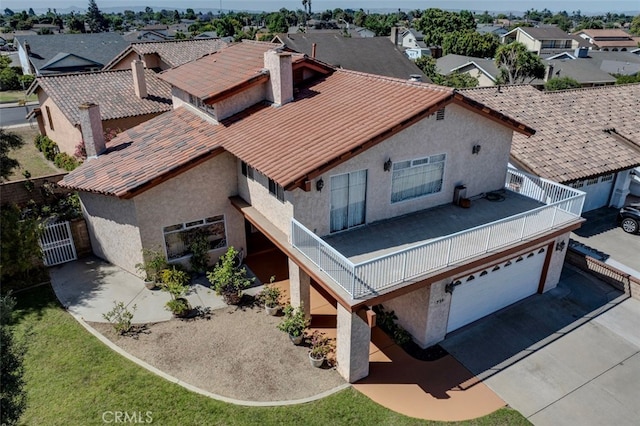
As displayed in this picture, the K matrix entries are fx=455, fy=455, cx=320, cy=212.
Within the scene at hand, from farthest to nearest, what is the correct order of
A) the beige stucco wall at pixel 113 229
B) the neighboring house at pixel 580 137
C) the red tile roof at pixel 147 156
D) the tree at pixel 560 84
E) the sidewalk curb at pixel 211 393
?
the tree at pixel 560 84 → the neighboring house at pixel 580 137 → the beige stucco wall at pixel 113 229 → the red tile roof at pixel 147 156 → the sidewalk curb at pixel 211 393

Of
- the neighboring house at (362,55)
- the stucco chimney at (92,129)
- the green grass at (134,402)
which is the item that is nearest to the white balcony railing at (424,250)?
the green grass at (134,402)

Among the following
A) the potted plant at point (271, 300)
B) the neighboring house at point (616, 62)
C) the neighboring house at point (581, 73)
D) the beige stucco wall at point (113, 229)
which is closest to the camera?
the potted plant at point (271, 300)

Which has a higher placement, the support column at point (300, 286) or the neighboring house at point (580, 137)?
the neighboring house at point (580, 137)

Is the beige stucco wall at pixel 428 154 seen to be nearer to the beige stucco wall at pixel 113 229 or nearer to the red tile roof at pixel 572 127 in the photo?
the red tile roof at pixel 572 127

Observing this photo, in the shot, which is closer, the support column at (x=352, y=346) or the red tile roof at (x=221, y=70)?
the support column at (x=352, y=346)

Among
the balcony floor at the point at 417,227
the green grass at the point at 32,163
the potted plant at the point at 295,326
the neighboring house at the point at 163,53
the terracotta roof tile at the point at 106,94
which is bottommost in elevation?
the green grass at the point at 32,163

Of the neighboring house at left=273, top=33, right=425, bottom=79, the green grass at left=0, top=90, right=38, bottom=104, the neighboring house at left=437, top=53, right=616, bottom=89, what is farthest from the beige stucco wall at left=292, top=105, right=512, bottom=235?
the green grass at left=0, top=90, right=38, bottom=104

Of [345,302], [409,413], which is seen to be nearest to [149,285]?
[345,302]
